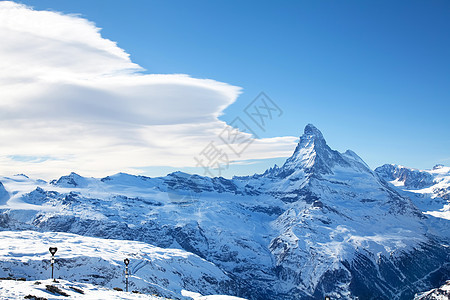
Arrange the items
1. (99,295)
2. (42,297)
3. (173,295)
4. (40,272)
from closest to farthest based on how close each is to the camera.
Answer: (42,297) → (99,295) → (40,272) → (173,295)

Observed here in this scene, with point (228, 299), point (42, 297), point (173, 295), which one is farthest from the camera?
point (173, 295)

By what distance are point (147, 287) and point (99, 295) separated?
5266 inches

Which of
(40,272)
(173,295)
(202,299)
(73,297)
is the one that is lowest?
(173,295)

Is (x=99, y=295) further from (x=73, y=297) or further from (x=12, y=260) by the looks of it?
(x=12, y=260)

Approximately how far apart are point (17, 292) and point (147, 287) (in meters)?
142

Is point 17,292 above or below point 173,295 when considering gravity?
above

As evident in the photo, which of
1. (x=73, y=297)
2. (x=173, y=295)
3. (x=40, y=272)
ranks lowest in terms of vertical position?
(x=173, y=295)

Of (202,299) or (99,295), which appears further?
(202,299)

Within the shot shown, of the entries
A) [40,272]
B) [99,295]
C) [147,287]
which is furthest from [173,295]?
[99,295]

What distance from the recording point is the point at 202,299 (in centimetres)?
7475

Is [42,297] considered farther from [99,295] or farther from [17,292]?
[99,295]

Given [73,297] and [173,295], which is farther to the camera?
[173,295]

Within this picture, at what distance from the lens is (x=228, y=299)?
240 feet

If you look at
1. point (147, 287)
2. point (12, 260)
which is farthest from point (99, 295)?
point (12, 260)
